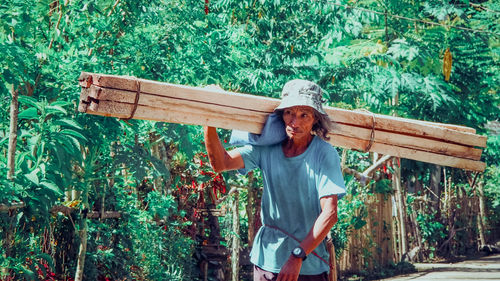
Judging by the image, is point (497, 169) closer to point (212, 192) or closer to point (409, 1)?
point (409, 1)

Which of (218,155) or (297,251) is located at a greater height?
(218,155)

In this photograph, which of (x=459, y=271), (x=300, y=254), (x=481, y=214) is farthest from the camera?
(x=481, y=214)

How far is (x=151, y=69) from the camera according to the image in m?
7.36

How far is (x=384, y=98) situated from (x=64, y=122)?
9.46m

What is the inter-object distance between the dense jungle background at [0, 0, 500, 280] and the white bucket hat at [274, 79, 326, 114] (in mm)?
1726

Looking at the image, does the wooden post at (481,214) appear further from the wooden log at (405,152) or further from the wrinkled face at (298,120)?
the wrinkled face at (298,120)

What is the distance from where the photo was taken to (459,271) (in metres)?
15.5

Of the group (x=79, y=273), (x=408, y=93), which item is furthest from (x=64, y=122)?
→ (x=408, y=93)

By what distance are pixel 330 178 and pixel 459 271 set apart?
39.7 feet

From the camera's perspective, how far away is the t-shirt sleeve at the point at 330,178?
438 cm

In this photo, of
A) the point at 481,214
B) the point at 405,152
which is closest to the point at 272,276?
the point at 405,152

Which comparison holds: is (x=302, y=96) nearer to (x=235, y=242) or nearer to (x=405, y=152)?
(x=405, y=152)

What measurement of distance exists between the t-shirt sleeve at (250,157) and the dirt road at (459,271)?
9806mm

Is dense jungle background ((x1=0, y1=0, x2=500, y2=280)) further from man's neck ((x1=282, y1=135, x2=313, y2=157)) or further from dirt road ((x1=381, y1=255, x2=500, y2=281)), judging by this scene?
man's neck ((x1=282, y1=135, x2=313, y2=157))
